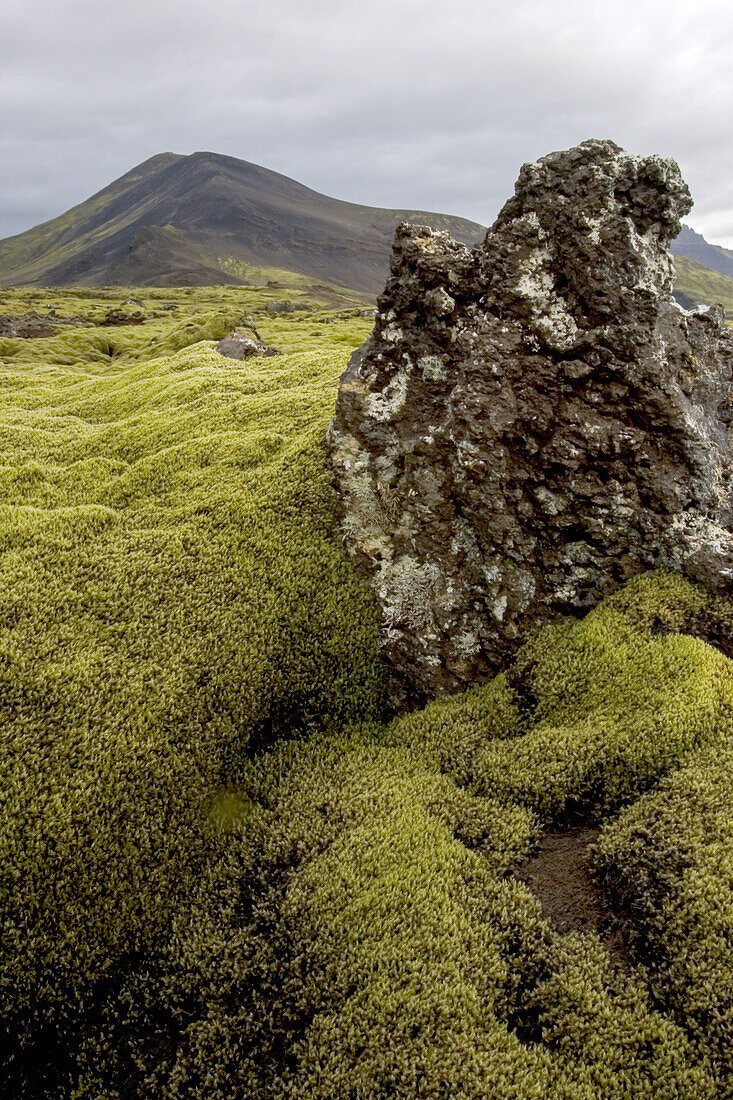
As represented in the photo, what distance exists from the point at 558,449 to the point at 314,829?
5.92m

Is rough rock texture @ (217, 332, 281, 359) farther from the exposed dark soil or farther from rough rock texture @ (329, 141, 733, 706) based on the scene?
the exposed dark soil

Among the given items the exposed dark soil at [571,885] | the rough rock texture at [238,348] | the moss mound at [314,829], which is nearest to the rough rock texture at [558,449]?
the moss mound at [314,829]

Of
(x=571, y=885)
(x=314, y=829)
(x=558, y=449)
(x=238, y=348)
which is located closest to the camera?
(x=571, y=885)

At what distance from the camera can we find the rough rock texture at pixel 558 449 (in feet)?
A: 28.6

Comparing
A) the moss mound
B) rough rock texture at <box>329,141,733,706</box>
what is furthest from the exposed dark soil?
rough rock texture at <box>329,141,733,706</box>

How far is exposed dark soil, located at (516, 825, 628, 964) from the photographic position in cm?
610

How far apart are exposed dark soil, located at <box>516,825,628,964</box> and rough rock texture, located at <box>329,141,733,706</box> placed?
2.37 metres

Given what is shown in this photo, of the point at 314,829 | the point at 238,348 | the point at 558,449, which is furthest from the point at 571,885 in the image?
the point at 238,348

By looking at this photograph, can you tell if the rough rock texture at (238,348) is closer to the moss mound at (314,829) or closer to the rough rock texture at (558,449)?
the moss mound at (314,829)

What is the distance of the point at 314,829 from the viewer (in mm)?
6918

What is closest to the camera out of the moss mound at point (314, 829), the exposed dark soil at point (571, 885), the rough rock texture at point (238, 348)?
the moss mound at point (314, 829)

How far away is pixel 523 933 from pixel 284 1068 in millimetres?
2468

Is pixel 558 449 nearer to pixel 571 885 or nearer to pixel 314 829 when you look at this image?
pixel 571 885

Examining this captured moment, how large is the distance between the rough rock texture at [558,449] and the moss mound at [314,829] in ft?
1.68
